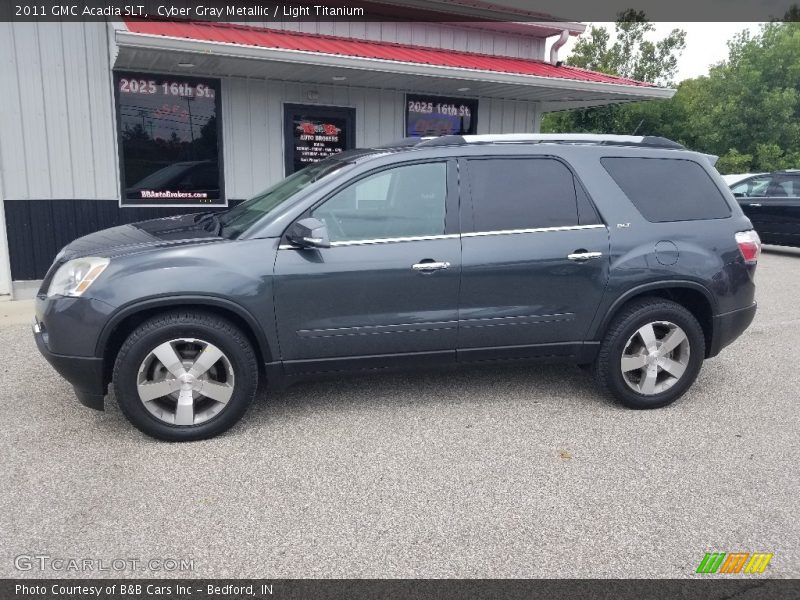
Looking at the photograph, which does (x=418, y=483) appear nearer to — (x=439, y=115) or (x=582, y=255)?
(x=582, y=255)

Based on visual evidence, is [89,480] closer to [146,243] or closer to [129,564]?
[129,564]

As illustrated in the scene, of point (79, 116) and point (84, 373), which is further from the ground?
point (79, 116)

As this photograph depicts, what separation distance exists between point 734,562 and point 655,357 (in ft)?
5.98

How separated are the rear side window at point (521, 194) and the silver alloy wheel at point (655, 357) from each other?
948 mm

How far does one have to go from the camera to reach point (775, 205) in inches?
478

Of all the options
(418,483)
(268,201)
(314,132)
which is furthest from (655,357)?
(314,132)

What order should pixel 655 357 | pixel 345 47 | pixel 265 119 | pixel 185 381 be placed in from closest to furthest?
pixel 185 381
pixel 655 357
pixel 345 47
pixel 265 119

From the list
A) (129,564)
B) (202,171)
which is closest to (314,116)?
(202,171)

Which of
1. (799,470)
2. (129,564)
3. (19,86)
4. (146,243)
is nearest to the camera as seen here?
(129,564)

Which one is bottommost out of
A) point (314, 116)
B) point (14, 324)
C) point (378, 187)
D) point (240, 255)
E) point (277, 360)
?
point (14, 324)

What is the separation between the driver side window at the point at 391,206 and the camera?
12.9 feet

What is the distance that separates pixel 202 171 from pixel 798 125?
90.3 feet

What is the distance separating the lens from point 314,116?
887 centimetres

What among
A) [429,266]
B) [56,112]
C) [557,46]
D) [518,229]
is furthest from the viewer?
[557,46]
